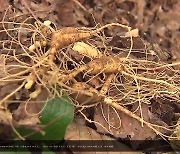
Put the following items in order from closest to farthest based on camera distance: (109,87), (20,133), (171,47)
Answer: (20,133) < (109,87) < (171,47)

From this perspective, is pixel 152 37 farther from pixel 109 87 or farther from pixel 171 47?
pixel 109 87

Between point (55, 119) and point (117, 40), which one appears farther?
point (117, 40)

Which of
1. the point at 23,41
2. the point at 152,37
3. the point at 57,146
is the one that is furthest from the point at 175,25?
the point at 57,146

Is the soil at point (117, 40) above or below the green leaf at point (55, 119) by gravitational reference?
below

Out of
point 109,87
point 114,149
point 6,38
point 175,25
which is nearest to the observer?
point 114,149

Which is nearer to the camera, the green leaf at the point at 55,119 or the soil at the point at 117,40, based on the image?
the green leaf at the point at 55,119

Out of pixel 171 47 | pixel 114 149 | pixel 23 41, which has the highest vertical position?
pixel 23 41

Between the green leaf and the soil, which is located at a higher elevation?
the green leaf

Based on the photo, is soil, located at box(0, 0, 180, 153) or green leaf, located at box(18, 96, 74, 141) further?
soil, located at box(0, 0, 180, 153)
